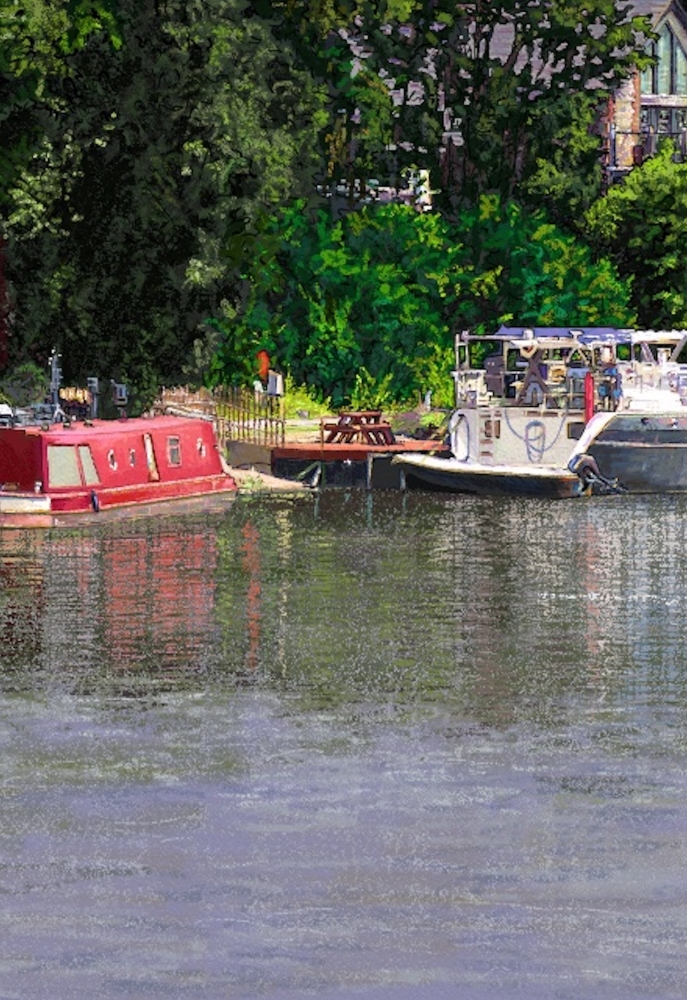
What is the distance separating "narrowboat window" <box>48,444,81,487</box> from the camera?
53375 millimetres

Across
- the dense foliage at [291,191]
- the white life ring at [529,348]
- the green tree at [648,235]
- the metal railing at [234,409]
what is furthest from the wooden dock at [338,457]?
the green tree at [648,235]

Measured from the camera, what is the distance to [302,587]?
4319cm

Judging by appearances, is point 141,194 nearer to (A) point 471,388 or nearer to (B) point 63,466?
(A) point 471,388

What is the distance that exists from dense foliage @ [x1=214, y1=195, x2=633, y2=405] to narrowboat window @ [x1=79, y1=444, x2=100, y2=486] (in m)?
18.8

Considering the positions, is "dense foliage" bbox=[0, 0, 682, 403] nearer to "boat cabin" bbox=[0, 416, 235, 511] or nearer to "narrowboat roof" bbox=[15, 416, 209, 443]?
"narrowboat roof" bbox=[15, 416, 209, 443]

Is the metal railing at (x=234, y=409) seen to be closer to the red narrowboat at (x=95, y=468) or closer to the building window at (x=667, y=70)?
the red narrowboat at (x=95, y=468)

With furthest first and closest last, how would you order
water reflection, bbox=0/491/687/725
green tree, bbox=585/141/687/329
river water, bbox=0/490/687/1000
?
green tree, bbox=585/141/687/329, water reflection, bbox=0/491/687/725, river water, bbox=0/490/687/1000

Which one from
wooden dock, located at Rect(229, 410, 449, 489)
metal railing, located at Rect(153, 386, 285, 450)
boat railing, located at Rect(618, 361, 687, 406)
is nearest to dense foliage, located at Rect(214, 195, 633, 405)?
metal railing, located at Rect(153, 386, 285, 450)

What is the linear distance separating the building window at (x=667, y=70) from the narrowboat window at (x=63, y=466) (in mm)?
58469

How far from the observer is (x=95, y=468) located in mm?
54438

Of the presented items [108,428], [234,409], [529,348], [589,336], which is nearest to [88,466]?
[108,428]

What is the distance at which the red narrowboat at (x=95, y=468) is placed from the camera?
174 ft

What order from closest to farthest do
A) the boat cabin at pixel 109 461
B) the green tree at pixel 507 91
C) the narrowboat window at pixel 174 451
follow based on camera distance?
the boat cabin at pixel 109 461 < the narrowboat window at pixel 174 451 < the green tree at pixel 507 91

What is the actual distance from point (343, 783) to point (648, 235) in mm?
62139
